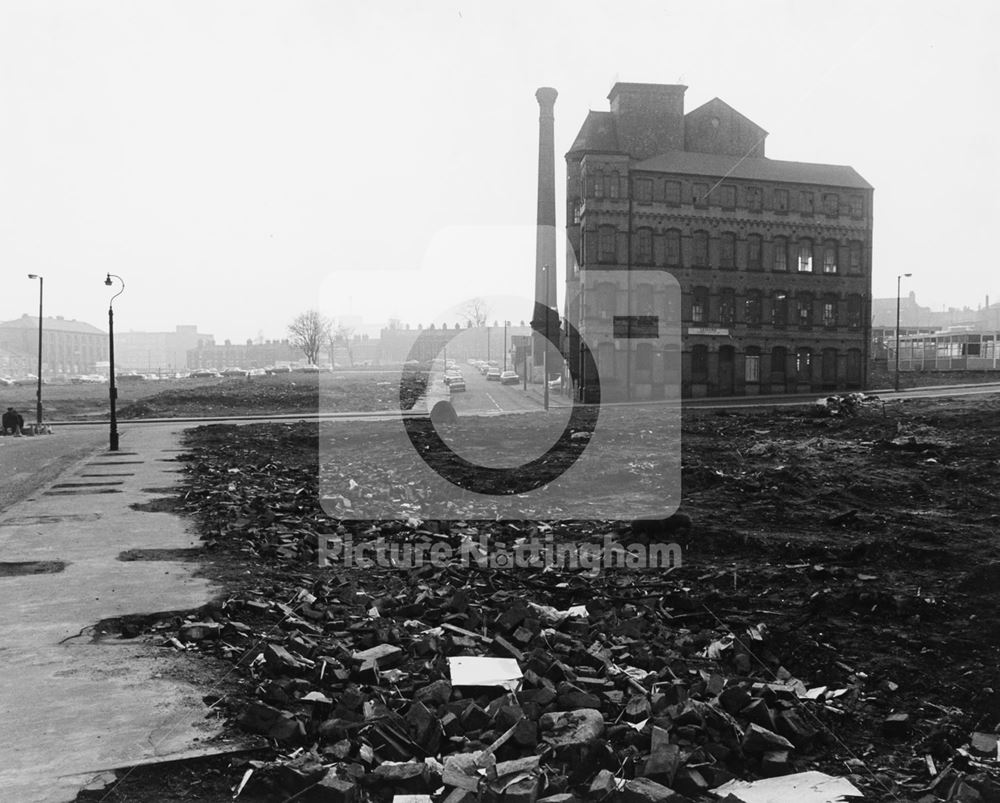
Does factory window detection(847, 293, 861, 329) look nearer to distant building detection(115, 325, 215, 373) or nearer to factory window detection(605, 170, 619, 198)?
factory window detection(605, 170, 619, 198)

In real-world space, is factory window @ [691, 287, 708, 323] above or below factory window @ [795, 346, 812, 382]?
above

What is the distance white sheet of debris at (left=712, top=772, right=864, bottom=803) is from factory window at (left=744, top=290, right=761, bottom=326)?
1828 inches

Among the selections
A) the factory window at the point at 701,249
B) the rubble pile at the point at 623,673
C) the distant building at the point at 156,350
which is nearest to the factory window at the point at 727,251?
the factory window at the point at 701,249

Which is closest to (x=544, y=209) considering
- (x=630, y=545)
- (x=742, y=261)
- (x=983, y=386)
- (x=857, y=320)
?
(x=742, y=261)

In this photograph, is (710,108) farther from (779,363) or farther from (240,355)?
(240,355)

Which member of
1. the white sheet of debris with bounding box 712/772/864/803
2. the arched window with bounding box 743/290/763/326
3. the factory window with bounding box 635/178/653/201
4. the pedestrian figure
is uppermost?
the factory window with bounding box 635/178/653/201

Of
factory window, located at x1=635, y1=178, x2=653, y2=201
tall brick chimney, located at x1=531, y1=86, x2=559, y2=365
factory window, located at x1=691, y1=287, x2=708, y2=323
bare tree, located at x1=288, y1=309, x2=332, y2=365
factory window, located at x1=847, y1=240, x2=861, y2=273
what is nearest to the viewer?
factory window, located at x1=635, y1=178, x2=653, y2=201

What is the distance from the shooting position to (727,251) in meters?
49.1

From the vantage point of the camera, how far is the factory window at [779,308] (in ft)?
164

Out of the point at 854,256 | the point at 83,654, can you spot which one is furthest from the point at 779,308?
the point at 83,654

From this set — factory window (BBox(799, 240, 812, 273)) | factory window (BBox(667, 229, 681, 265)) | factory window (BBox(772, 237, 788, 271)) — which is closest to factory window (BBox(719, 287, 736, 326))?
factory window (BBox(667, 229, 681, 265))

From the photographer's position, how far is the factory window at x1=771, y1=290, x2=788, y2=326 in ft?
164

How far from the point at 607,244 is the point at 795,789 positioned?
4330cm

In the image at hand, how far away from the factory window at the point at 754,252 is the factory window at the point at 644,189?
7409 mm
